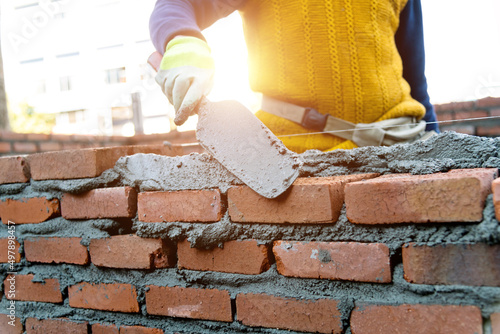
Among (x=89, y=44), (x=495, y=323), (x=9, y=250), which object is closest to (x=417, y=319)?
(x=495, y=323)

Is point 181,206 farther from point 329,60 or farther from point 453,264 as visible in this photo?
point 329,60

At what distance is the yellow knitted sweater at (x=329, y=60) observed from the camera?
3.61 feet

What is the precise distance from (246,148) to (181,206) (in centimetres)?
23

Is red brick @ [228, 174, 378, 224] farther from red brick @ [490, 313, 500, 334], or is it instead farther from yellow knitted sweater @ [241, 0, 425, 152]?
yellow knitted sweater @ [241, 0, 425, 152]

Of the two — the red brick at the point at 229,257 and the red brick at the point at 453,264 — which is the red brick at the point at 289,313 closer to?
the red brick at the point at 229,257

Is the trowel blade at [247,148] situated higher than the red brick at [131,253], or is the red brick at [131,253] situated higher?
the trowel blade at [247,148]

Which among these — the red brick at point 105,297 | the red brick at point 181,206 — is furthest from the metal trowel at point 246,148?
the red brick at point 105,297

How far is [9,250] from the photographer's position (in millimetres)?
1059

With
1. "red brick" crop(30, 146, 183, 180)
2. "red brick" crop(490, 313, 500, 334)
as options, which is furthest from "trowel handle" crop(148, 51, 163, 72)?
"red brick" crop(490, 313, 500, 334)

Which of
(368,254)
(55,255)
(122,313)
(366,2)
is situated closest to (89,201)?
(55,255)

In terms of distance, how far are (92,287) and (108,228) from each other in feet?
0.60

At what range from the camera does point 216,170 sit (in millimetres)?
813

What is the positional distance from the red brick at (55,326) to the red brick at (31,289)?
0.06m

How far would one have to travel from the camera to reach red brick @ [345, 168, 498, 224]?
0.57 metres
